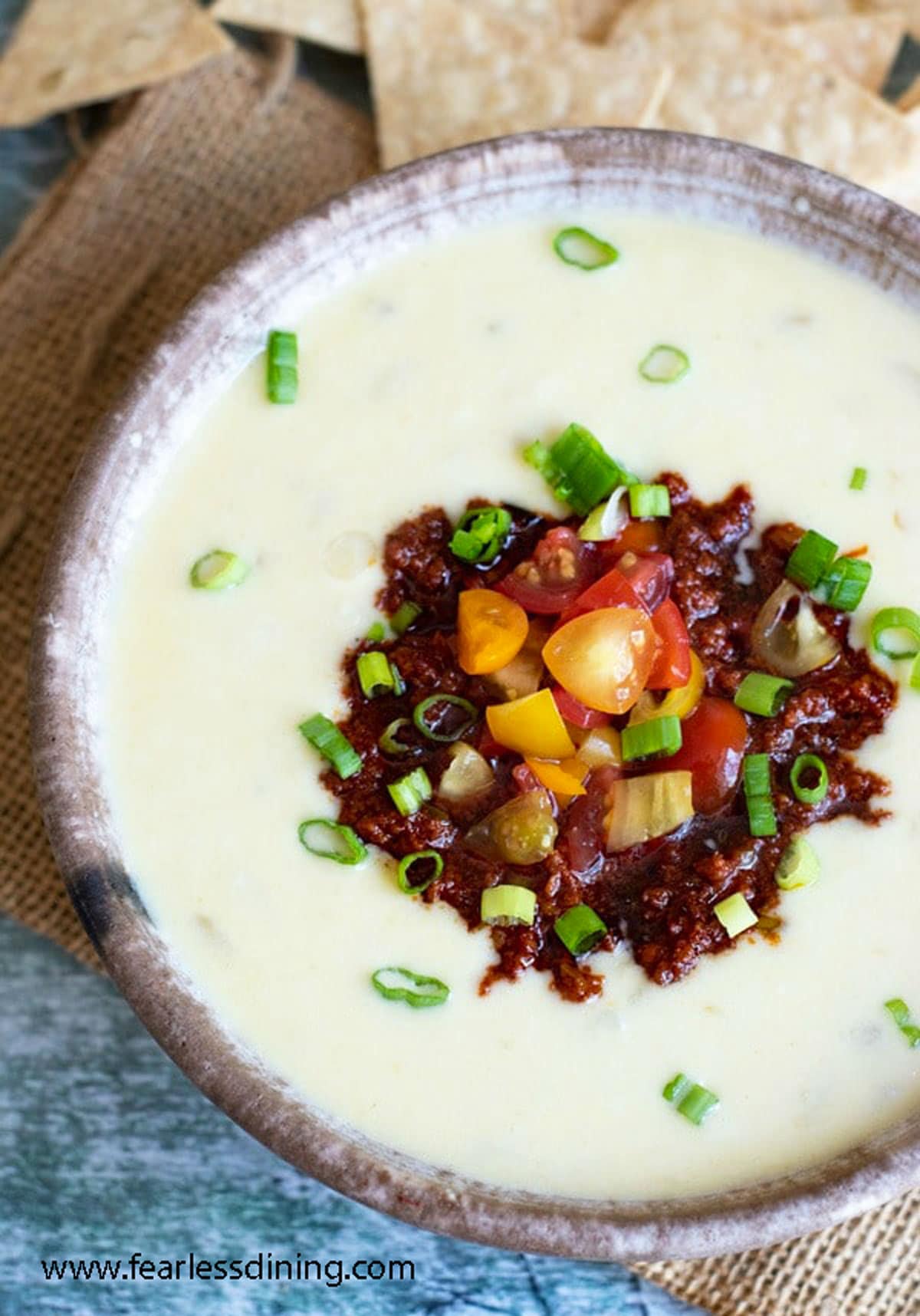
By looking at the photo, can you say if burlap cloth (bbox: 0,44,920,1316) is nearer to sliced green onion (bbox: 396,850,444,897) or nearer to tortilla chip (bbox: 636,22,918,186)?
tortilla chip (bbox: 636,22,918,186)

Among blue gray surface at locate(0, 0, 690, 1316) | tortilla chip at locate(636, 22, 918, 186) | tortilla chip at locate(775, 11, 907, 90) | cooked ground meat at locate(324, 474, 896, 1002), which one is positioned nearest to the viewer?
cooked ground meat at locate(324, 474, 896, 1002)

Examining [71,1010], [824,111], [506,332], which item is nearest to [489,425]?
[506,332]

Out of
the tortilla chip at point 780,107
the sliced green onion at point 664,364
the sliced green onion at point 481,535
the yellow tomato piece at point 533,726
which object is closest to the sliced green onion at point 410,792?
the yellow tomato piece at point 533,726

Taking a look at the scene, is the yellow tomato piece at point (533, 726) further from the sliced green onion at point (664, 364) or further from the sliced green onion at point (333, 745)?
the sliced green onion at point (664, 364)

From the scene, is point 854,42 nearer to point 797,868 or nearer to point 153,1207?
point 797,868

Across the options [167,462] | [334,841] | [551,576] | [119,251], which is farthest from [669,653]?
[119,251]

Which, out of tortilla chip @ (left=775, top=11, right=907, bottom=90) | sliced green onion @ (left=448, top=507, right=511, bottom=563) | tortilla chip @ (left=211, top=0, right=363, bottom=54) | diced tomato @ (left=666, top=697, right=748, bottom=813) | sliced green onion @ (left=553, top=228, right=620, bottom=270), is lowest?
diced tomato @ (left=666, top=697, right=748, bottom=813)

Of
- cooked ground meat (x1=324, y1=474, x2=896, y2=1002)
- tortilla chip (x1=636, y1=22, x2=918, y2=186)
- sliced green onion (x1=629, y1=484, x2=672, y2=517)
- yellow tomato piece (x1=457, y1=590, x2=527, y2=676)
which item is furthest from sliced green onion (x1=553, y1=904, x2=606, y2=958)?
tortilla chip (x1=636, y1=22, x2=918, y2=186)

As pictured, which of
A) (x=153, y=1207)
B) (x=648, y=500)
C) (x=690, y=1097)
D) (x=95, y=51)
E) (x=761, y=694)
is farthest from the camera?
(x=95, y=51)
